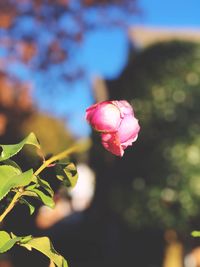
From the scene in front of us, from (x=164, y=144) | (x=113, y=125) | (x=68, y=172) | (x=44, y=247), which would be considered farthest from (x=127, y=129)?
(x=164, y=144)

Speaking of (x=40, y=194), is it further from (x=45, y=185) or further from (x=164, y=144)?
(x=164, y=144)

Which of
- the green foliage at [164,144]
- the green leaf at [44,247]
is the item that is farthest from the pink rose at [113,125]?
the green foliage at [164,144]

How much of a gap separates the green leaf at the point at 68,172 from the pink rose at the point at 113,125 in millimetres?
128

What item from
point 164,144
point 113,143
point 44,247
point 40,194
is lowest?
point 164,144

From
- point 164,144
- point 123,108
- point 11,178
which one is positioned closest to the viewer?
point 11,178

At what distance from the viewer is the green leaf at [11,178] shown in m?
1.29

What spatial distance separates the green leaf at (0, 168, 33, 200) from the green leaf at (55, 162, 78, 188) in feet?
0.46

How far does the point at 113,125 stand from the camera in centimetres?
140

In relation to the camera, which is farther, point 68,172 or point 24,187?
point 68,172

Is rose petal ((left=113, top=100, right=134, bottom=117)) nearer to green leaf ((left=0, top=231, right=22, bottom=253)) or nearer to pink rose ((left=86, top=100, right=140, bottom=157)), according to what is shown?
pink rose ((left=86, top=100, right=140, bottom=157))

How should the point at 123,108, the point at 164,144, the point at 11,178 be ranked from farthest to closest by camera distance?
the point at 164,144 → the point at 123,108 → the point at 11,178

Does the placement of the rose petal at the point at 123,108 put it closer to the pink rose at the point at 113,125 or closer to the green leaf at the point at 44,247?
the pink rose at the point at 113,125

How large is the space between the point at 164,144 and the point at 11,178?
636 centimetres

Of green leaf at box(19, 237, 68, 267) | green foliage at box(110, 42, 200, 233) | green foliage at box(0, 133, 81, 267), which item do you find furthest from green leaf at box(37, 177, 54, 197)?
green foliage at box(110, 42, 200, 233)
